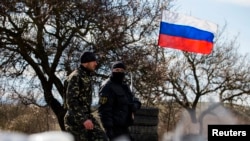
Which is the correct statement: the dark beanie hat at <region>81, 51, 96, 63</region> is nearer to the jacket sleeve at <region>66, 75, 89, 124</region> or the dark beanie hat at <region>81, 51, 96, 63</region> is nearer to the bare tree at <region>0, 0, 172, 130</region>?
the jacket sleeve at <region>66, 75, 89, 124</region>

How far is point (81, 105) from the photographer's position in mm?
5684

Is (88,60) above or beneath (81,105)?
above

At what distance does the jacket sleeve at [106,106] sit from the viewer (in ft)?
21.7

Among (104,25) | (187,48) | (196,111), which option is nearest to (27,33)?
(104,25)

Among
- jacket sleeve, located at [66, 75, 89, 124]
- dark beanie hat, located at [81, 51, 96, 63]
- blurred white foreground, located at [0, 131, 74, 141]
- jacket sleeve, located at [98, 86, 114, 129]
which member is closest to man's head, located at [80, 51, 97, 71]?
dark beanie hat, located at [81, 51, 96, 63]

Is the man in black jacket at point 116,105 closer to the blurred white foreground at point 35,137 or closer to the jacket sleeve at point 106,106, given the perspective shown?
the jacket sleeve at point 106,106

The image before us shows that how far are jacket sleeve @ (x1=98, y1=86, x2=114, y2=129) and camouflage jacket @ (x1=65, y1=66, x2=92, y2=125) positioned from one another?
2.95ft

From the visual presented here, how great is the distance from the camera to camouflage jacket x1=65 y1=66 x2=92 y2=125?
5.63 meters

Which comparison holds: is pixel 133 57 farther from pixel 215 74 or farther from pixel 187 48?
pixel 215 74

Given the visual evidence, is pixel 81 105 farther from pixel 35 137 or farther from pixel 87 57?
pixel 35 137

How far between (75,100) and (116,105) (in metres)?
1.23

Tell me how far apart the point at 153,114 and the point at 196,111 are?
33240 mm

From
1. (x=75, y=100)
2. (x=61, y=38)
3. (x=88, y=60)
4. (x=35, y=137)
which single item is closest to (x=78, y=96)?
(x=75, y=100)

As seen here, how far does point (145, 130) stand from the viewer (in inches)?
368
